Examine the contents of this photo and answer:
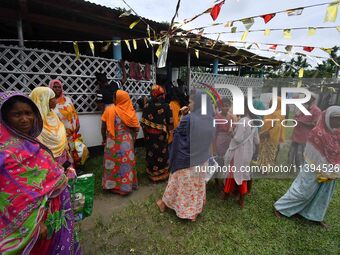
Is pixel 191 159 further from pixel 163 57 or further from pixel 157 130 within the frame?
pixel 163 57

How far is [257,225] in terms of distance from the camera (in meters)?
2.48

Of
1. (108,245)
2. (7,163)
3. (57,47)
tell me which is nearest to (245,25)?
(7,163)

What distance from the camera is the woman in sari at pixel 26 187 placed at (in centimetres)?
100

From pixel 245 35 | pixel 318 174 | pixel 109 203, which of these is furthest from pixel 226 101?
pixel 109 203

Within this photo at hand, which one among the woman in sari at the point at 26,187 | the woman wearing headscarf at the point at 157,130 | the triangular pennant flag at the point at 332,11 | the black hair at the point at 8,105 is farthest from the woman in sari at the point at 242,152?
the black hair at the point at 8,105

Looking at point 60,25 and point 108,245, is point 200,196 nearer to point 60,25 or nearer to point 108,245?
point 108,245

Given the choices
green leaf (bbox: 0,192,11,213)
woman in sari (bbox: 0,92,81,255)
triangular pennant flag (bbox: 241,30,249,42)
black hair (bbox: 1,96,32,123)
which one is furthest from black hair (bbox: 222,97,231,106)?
green leaf (bbox: 0,192,11,213)

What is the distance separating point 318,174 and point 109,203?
2616 millimetres

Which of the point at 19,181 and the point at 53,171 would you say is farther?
the point at 53,171

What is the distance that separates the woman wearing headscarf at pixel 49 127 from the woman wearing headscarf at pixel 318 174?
9.12 ft

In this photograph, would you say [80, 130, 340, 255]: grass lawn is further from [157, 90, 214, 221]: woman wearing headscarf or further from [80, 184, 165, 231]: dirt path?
[157, 90, 214, 221]: woman wearing headscarf

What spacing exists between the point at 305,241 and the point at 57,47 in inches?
282

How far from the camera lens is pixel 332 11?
5.93 ft

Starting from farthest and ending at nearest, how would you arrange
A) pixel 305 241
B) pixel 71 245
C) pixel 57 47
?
pixel 57 47 < pixel 305 241 < pixel 71 245
